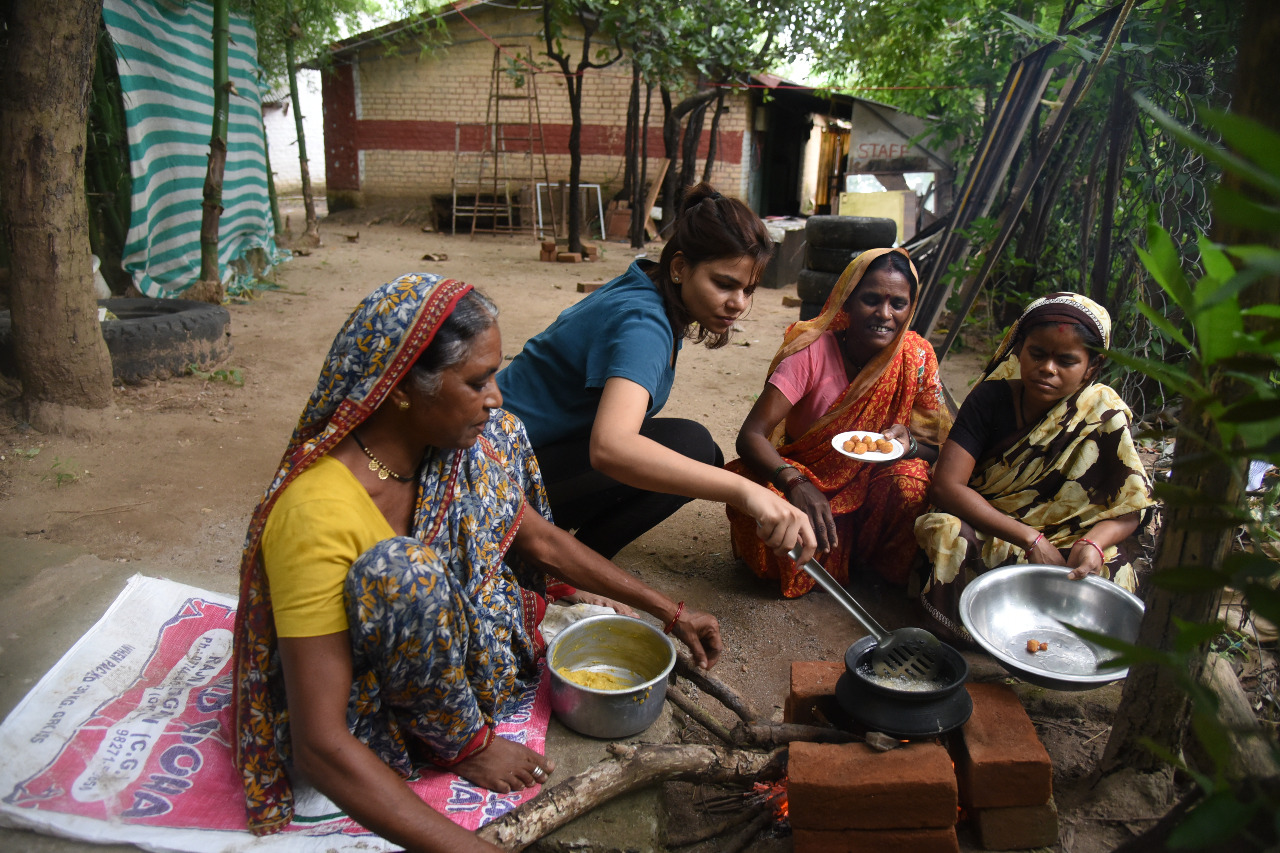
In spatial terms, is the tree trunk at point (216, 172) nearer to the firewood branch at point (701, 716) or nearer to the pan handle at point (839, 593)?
the firewood branch at point (701, 716)

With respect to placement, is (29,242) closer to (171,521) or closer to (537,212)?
(171,521)

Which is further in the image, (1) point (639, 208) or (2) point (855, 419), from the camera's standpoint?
(1) point (639, 208)

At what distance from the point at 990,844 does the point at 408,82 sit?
51.8 ft

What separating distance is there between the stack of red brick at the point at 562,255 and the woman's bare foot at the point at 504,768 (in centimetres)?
973

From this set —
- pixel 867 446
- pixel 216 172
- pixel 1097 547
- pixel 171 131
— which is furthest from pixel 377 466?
→ pixel 171 131

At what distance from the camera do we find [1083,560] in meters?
2.28

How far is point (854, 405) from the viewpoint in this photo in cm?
294

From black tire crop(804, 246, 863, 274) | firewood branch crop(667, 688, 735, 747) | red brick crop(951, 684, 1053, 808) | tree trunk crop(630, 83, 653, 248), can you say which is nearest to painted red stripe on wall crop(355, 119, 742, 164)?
tree trunk crop(630, 83, 653, 248)

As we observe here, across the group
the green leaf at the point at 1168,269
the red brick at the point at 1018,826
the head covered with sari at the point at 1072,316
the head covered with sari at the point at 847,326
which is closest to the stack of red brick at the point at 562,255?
the head covered with sari at the point at 847,326

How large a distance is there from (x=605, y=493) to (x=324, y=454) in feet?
4.41

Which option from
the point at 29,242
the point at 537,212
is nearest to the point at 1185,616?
the point at 29,242

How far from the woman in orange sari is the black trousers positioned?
9.5 inches

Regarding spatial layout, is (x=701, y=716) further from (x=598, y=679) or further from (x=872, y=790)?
(x=872, y=790)

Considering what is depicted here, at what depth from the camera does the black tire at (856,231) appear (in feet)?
18.8
